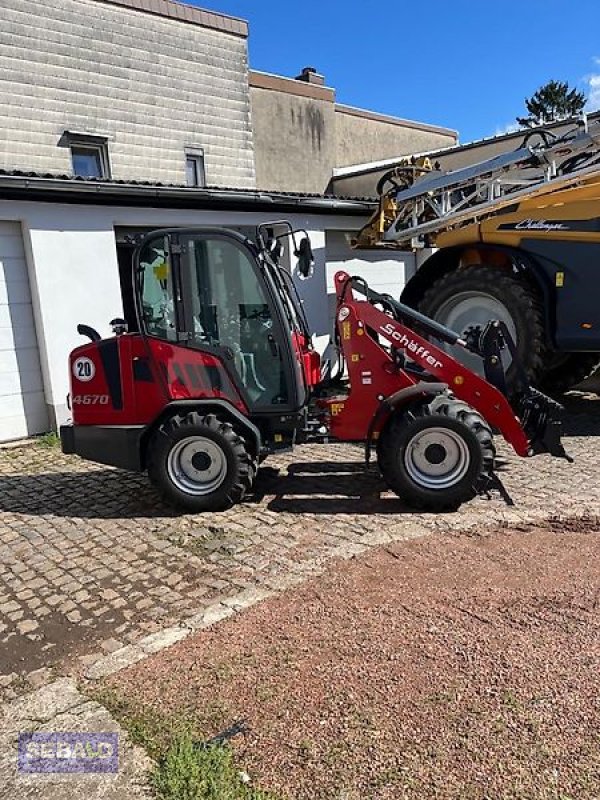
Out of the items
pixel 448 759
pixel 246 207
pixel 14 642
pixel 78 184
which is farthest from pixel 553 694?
pixel 246 207

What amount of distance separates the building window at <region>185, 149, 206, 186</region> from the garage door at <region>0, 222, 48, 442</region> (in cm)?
699

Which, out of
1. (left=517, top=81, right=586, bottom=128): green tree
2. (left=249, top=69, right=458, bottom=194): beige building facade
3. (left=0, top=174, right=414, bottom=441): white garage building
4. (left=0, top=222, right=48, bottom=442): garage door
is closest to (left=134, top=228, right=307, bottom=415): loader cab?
(left=0, top=174, right=414, bottom=441): white garage building

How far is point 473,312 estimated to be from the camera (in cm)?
790

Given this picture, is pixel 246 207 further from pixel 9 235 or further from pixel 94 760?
pixel 94 760

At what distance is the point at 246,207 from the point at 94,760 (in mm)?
8269

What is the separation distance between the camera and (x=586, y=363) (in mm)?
8320

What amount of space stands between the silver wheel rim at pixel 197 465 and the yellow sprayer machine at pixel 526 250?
3123 millimetres

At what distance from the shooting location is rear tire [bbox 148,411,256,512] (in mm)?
5180

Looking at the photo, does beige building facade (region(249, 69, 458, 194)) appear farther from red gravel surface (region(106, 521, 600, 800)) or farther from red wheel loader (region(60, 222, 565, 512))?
red gravel surface (region(106, 521, 600, 800))

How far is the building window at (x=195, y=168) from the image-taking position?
14.1 m

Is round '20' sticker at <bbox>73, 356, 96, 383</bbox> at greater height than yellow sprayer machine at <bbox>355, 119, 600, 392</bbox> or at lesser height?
lesser

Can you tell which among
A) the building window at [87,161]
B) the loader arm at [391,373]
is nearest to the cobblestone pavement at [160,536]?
the loader arm at [391,373]

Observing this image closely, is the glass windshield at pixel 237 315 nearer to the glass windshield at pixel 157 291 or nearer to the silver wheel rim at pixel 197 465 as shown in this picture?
the glass windshield at pixel 157 291

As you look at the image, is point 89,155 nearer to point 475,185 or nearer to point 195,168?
point 195,168
